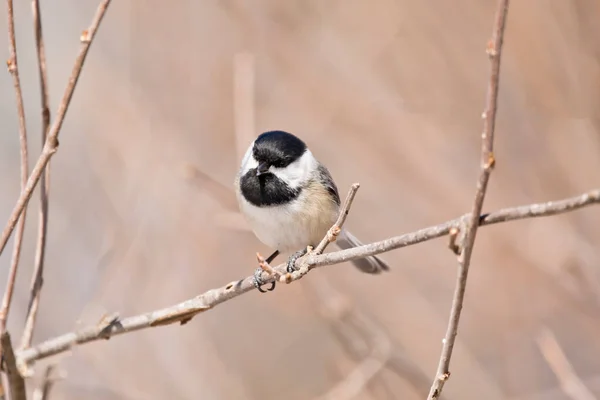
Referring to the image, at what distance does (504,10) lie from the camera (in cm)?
93

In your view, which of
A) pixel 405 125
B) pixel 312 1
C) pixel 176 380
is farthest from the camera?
pixel 312 1

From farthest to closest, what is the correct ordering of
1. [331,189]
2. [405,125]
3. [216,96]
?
[216,96], [405,125], [331,189]

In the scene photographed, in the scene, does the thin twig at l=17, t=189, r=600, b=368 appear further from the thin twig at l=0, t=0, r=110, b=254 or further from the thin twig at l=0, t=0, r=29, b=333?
the thin twig at l=0, t=0, r=110, b=254

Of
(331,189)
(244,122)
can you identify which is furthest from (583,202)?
(244,122)

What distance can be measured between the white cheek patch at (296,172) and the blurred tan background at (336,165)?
31cm

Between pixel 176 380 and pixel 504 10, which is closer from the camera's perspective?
pixel 504 10

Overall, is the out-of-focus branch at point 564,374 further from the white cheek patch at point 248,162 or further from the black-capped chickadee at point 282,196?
the white cheek patch at point 248,162

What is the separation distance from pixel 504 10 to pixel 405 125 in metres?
2.12

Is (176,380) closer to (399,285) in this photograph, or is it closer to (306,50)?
(399,285)

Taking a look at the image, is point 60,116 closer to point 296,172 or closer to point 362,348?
point 296,172

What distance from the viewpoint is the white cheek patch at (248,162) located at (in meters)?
2.29

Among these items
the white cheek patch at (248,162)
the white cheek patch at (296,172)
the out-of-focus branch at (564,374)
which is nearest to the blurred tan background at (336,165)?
the white cheek patch at (248,162)

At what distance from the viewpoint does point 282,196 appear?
2.27 metres

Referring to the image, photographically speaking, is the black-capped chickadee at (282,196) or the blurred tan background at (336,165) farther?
the blurred tan background at (336,165)
